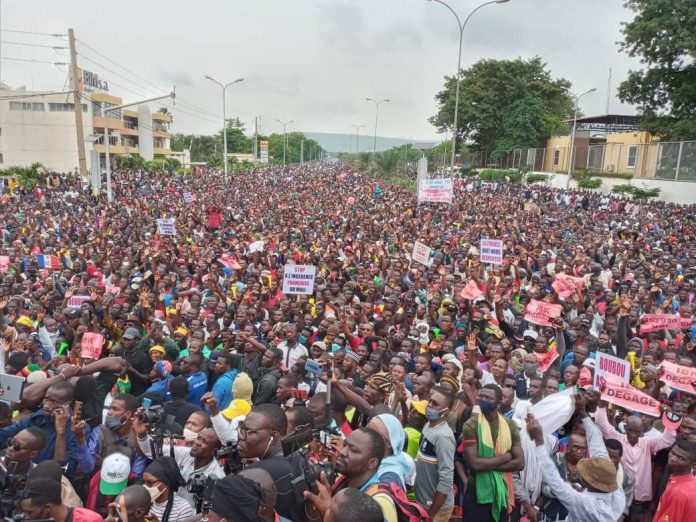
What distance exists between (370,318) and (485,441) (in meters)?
4.35

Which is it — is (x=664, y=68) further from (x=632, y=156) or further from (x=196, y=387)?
(x=196, y=387)

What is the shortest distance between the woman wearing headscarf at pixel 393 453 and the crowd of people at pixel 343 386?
0.8 inches

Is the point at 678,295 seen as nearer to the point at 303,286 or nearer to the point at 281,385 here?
the point at 303,286

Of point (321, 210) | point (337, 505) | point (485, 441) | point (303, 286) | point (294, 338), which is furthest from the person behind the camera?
point (321, 210)

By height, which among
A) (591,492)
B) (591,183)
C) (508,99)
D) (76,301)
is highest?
(508,99)

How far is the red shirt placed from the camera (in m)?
3.03

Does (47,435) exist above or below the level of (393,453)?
below

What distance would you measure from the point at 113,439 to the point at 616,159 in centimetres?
3350

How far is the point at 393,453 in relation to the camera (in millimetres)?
2922

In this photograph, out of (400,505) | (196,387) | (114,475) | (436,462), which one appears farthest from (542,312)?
(114,475)

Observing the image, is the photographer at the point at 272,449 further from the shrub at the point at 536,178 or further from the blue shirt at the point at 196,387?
the shrub at the point at 536,178

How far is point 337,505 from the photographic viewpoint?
2146 millimetres

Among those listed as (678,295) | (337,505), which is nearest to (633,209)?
(678,295)

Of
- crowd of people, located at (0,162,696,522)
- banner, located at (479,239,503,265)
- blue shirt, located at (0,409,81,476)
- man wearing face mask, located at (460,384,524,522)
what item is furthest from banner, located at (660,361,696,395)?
banner, located at (479,239,503,265)
